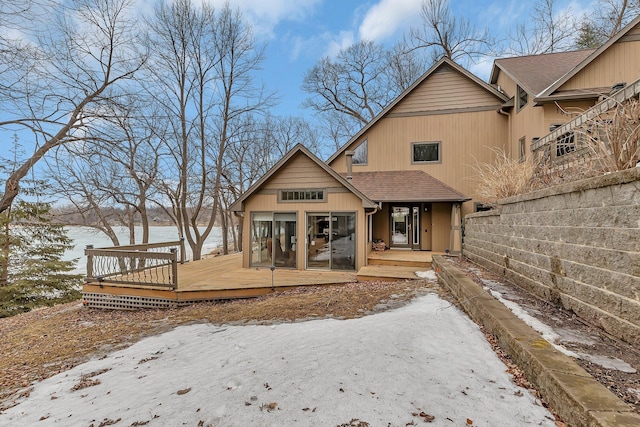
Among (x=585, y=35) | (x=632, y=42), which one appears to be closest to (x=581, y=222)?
(x=632, y=42)

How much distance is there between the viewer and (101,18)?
976 cm

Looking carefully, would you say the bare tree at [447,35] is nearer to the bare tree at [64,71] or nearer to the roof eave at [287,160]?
the roof eave at [287,160]

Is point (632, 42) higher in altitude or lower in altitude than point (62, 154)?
higher

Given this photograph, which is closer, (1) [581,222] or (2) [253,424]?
(2) [253,424]

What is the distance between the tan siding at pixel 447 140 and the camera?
11898 mm

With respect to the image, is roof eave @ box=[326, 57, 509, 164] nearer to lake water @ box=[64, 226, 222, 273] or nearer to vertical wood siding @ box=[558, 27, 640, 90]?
vertical wood siding @ box=[558, 27, 640, 90]

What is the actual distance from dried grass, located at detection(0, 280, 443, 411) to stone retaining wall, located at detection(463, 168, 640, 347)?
1863 millimetres

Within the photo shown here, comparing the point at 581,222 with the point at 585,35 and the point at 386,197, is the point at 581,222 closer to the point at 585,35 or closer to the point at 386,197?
the point at 386,197

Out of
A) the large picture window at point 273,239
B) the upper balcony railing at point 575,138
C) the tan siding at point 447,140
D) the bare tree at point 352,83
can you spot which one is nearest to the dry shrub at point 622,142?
the upper balcony railing at point 575,138

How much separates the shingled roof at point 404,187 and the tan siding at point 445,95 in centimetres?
289

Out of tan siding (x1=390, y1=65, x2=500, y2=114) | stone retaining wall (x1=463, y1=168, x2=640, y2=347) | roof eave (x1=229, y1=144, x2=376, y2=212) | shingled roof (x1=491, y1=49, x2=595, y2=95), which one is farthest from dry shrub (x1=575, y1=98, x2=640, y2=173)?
tan siding (x1=390, y1=65, x2=500, y2=114)

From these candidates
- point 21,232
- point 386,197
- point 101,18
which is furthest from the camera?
point 21,232

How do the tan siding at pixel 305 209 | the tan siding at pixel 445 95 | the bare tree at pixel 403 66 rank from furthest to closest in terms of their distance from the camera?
the bare tree at pixel 403 66, the tan siding at pixel 445 95, the tan siding at pixel 305 209

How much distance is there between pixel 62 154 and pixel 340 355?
8247 millimetres
